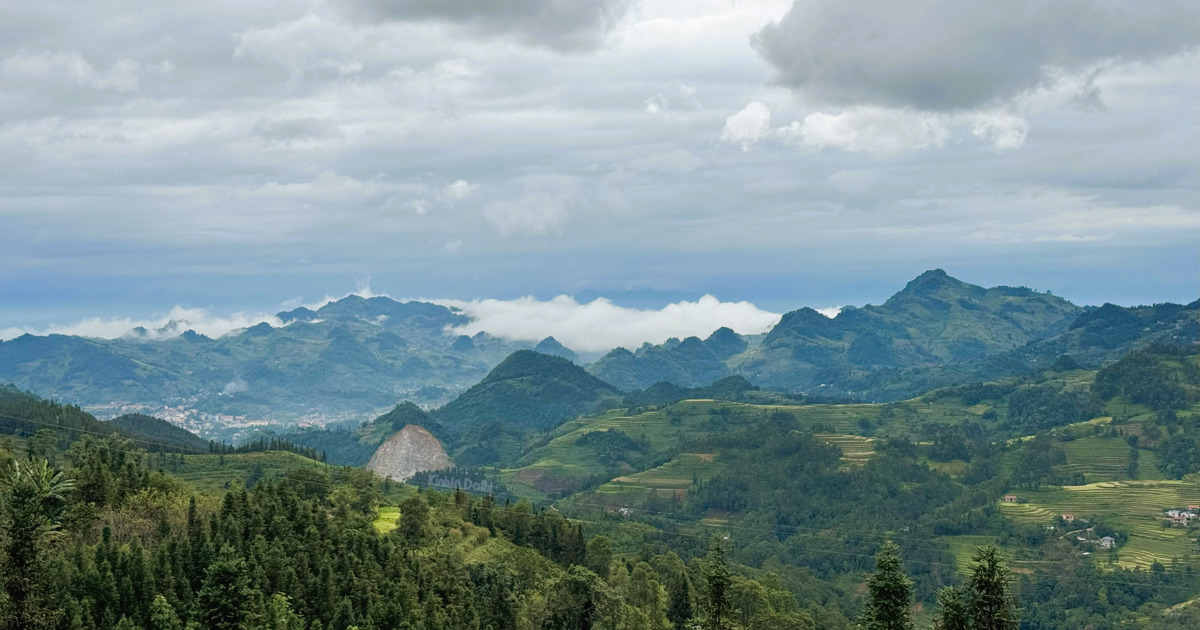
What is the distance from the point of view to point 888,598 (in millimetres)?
78625

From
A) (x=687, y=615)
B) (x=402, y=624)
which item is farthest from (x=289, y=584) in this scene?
(x=687, y=615)

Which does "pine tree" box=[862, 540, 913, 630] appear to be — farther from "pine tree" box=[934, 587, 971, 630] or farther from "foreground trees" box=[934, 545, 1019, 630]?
"foreground trees" box=[934, 545, 1019, 630]

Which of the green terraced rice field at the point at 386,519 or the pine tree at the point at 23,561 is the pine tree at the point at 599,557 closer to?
the green terraced rice field at the point at 386,519

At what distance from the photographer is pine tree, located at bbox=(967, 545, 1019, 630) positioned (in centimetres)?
7450

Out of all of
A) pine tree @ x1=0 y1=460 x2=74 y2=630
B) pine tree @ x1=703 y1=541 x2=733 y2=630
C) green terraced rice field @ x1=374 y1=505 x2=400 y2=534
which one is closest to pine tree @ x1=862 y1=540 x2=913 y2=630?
pine tree @ x1=703 y1=541 x2=733 y2=630

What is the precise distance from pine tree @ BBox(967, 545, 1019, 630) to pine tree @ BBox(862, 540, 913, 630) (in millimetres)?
5233

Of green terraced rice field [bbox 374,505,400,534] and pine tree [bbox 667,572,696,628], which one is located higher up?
green terraced rice field [bbox 374,505,400,534]

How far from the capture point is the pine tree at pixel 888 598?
78.4 metres

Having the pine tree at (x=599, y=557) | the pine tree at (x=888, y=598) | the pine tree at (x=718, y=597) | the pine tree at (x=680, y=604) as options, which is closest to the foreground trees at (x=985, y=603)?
the pine tree at (x=888, y=598)

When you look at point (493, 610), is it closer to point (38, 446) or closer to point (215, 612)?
point (215, 612)

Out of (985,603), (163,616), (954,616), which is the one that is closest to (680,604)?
(163,616)

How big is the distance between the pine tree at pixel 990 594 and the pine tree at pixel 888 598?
5233 mm

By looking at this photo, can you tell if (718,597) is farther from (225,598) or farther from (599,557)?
(599,557)

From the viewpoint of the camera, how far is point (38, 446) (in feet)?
592
